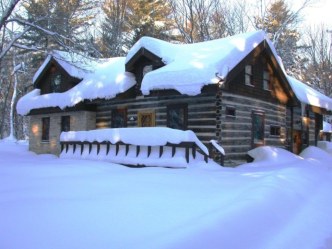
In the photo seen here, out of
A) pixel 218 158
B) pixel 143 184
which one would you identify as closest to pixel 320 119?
pixel 218 158

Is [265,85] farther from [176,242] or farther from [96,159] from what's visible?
[176,242]

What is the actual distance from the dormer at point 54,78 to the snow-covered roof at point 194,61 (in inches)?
232

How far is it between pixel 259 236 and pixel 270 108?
16059 millimetres

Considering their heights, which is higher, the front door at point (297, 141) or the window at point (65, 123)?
the window at point (65, 123)

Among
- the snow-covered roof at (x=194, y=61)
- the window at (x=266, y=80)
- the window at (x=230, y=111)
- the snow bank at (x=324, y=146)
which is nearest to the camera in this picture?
the snow-covered roof at (x=194, y=61)

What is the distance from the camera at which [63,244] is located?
13.2 ft

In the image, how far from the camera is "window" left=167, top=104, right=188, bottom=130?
17.1 meters

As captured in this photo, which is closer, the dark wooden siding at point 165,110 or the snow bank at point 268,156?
the dark wooden siding at point 165,110

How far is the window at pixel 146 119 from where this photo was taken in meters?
18.6

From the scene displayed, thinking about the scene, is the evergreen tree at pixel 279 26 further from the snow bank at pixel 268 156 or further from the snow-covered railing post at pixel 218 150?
the snow-covered railing post at pixel 218 150

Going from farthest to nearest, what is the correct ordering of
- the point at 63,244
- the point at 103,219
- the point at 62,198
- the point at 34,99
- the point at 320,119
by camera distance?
the point at 320,119 → the point at 34,99 → the point at 62,198 → the point at 103,219 → the point at 63,244

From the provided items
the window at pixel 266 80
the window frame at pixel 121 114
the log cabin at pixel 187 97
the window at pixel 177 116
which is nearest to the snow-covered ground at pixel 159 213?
the log cabin at pixel 187 97

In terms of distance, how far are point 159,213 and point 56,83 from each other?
20787mm

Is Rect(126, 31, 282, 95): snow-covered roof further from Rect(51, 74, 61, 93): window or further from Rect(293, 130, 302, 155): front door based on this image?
Rect(51, 74, 61, 93): window
